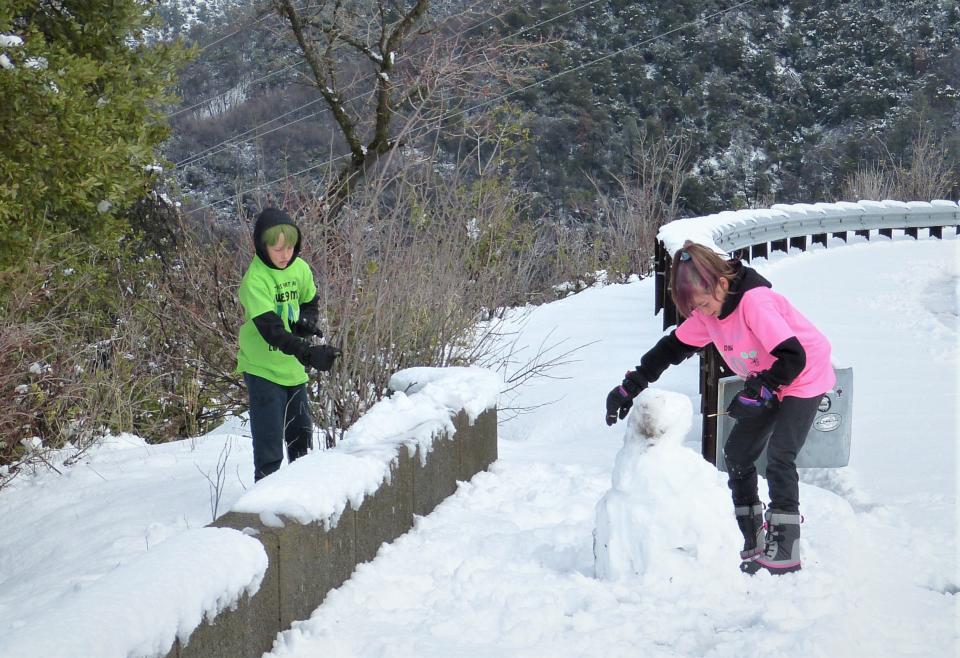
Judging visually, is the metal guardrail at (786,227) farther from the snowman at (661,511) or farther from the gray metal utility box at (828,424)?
the snowman at (661,511)

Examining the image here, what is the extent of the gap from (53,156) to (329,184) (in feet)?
14.3

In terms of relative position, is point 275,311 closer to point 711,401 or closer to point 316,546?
point 316,546

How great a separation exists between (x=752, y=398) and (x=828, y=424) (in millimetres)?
1544

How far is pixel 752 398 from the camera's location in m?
4.04

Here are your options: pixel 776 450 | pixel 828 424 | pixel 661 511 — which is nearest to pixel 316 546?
pixel 661 511

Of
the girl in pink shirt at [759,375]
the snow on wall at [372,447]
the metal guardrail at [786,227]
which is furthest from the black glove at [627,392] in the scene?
the metal guardrail at [786,227]

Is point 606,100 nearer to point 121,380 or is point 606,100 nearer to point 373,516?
point 121,380

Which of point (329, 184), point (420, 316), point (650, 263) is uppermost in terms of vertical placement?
point (329, 184)

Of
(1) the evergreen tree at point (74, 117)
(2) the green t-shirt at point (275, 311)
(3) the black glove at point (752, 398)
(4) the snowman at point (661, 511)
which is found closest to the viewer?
(4) the snowman at point (661, 511)

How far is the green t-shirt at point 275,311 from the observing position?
4.79 m

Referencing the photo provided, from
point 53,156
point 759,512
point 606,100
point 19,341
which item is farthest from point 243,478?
point 606,100

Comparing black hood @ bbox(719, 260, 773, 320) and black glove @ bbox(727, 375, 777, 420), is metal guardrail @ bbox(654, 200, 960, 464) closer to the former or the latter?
black hood @ bbox(719, 260, 773, 320)

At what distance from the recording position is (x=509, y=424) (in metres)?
7.64

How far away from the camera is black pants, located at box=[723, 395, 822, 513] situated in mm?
4188
